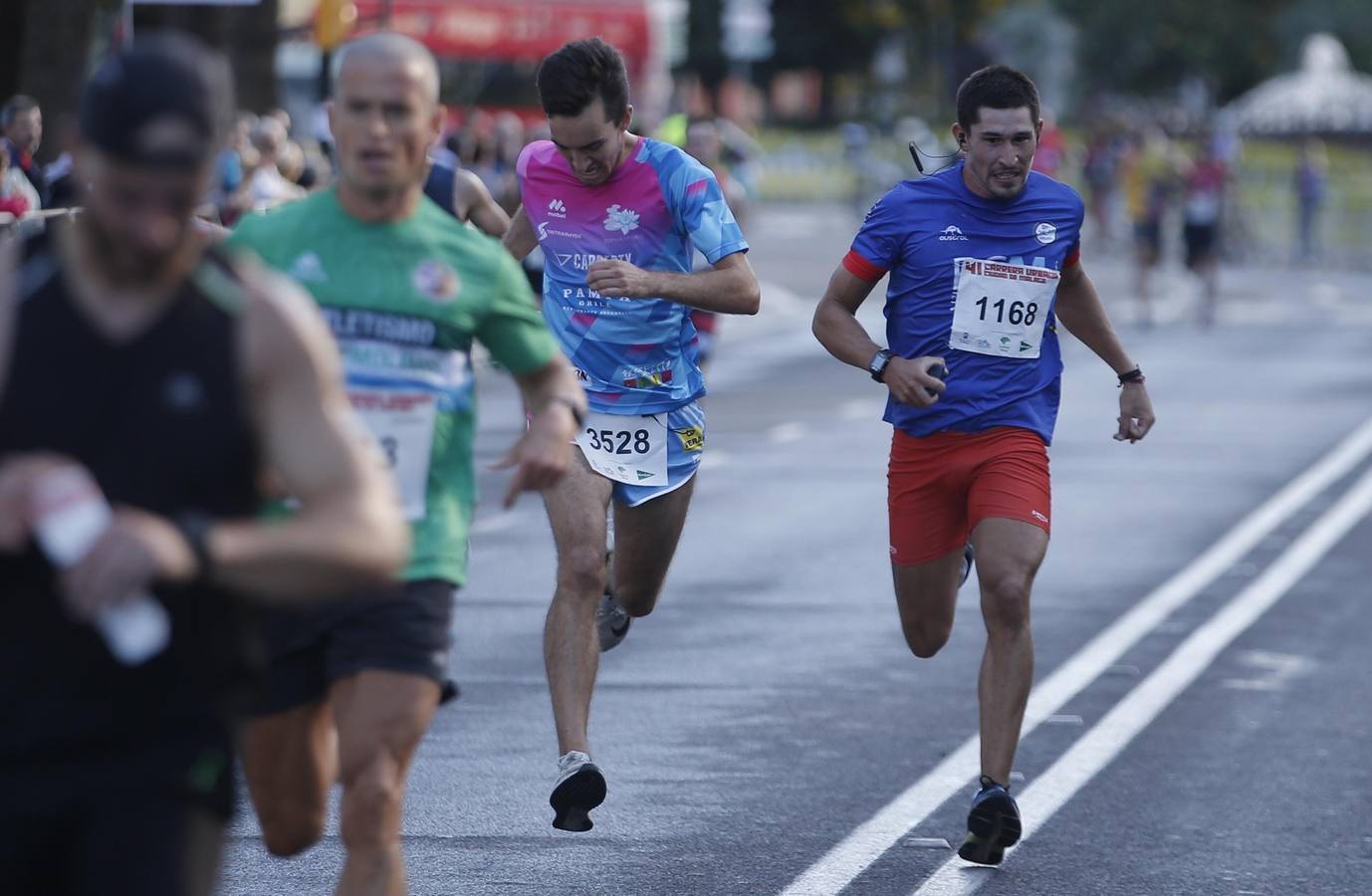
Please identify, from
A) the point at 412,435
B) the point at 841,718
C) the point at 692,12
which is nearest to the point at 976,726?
the point at 841,718

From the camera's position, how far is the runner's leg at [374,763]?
16.8 feet

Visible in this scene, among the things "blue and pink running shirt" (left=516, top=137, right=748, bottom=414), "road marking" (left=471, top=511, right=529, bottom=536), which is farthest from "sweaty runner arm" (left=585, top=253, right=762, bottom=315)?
"road marking" (left=471, top=511, right=529, bottom=536)

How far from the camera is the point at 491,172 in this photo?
2797 cm

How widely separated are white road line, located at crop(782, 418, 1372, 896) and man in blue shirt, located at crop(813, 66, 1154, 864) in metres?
0.52

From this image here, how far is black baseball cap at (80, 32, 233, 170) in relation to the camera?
3.59 meters

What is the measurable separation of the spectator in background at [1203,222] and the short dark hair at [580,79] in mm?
24024

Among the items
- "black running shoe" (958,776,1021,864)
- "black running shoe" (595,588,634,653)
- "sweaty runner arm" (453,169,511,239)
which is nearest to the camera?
"sweaty runner arm" (453,169,511,239)

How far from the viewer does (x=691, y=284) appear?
297 inches

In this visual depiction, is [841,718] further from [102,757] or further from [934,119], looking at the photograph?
[934,119]

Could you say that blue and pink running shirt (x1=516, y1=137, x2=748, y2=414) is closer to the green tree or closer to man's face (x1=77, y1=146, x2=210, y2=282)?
man's face (x1=77, y1=146, x2=210, y2=282)

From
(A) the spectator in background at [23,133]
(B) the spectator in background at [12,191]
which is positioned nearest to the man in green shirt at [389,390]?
(B) the spectator in background at [12,191]

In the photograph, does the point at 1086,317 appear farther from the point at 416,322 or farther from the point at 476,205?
the point at 416,322

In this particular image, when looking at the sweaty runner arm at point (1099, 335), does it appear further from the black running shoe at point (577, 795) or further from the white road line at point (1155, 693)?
the black running shoe at point (577, 795)

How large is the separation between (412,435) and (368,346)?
19 cm
